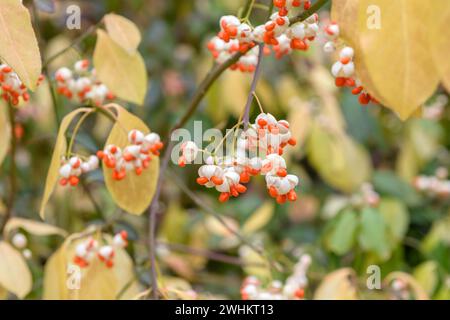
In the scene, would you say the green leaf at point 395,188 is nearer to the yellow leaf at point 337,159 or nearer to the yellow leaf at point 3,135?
the yellow leaf at point 337,159

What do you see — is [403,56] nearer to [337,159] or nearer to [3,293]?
[3,293]

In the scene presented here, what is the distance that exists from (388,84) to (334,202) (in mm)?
1168

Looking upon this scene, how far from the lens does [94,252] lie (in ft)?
2.75

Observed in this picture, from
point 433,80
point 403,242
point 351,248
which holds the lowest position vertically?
point 403,242

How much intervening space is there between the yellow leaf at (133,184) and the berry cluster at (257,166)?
189mm

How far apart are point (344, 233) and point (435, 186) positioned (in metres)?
0.40

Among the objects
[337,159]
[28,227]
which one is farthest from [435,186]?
[28,227]

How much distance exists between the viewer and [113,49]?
0.84m

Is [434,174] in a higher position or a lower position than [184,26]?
lower

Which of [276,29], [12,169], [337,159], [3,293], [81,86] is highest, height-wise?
[276,29]

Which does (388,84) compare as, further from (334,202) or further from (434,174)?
(434,174)

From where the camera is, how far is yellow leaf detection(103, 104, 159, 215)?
761 millimetres

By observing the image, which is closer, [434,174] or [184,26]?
[434,174]
